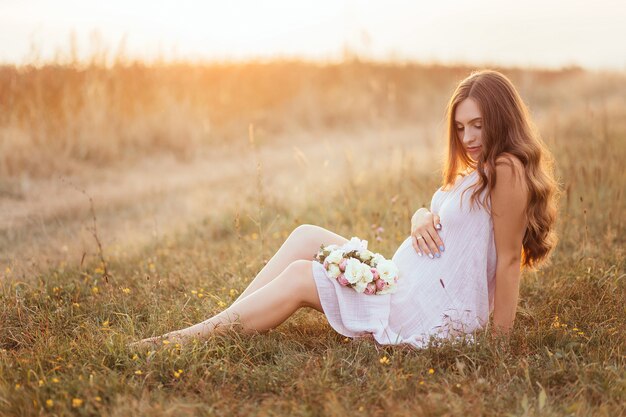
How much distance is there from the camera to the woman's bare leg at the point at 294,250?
3500 mm

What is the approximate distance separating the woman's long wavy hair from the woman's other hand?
0.29 m

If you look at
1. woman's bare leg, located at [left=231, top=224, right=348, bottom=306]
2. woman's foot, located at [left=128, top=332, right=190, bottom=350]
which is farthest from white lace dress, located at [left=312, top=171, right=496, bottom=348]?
woman's foot, located at [left=128, top=332, right=190, bottom=350]

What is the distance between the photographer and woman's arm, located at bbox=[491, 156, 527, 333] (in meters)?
3.04

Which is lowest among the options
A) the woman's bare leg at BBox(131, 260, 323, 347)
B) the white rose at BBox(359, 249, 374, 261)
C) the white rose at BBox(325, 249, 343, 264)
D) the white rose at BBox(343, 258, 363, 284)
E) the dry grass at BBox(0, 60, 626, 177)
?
the woman's bare leg at BBox(131, 260, 323, 347)

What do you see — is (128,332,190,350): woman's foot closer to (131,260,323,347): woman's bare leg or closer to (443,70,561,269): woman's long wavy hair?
(131,260,323,347): woman's bare leg

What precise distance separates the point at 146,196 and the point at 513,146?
197 inches

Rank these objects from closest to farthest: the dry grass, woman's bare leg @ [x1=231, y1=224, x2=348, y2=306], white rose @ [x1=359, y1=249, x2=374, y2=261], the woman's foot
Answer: the woman's foot
white rose @ [x1=359, y1=249, x2=374, y2=261]
woman's bare leg @ [x1=231, y1=224, x2=348, y2=306]
the dry grass

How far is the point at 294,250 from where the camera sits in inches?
140

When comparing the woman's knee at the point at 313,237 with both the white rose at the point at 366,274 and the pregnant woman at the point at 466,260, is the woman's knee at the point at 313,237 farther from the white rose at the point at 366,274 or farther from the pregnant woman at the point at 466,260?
the white rose at the point at 366,274

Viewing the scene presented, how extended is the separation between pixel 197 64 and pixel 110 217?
228 inches

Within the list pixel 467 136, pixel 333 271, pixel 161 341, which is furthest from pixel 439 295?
pixel 161 341

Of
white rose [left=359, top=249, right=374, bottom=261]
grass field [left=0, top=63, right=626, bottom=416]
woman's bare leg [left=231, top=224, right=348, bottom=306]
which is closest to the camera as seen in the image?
grass field [left=0, top=63, right=626, bottom=416]

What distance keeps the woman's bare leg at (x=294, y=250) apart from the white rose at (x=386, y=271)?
0.50 m

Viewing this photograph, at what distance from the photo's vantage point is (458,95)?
3299 millimetres
